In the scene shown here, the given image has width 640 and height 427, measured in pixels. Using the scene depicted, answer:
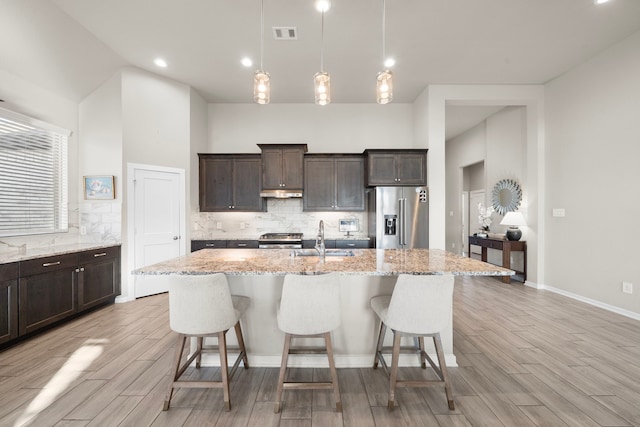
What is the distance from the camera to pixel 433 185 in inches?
174

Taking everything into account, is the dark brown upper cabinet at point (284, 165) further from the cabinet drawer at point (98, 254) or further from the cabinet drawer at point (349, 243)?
the cabinet drawer at point (98, 254)

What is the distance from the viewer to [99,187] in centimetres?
375

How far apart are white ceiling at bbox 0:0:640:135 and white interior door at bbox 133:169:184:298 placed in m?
1.54

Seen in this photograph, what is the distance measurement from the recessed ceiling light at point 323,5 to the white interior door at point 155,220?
10.6 feet

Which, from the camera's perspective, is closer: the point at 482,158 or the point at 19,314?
the point at 19,314

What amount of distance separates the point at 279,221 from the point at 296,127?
1.91 m

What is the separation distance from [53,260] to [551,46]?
6650 mm

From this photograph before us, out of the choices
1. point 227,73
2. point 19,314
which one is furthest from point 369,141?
point 19,314

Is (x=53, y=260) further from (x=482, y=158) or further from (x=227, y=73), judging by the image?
(x=482, y=158)

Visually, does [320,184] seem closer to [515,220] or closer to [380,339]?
[380,339]

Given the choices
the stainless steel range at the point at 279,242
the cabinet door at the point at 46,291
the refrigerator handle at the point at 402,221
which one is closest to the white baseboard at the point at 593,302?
the refrigerator handle at the point at 402,221

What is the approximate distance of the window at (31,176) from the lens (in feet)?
9.93

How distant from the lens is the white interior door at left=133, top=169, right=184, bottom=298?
3904 millimetres

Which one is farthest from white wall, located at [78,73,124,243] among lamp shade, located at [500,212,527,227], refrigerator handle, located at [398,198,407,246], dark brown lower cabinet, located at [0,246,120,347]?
lamp shade, located at [500,212,527,227]
